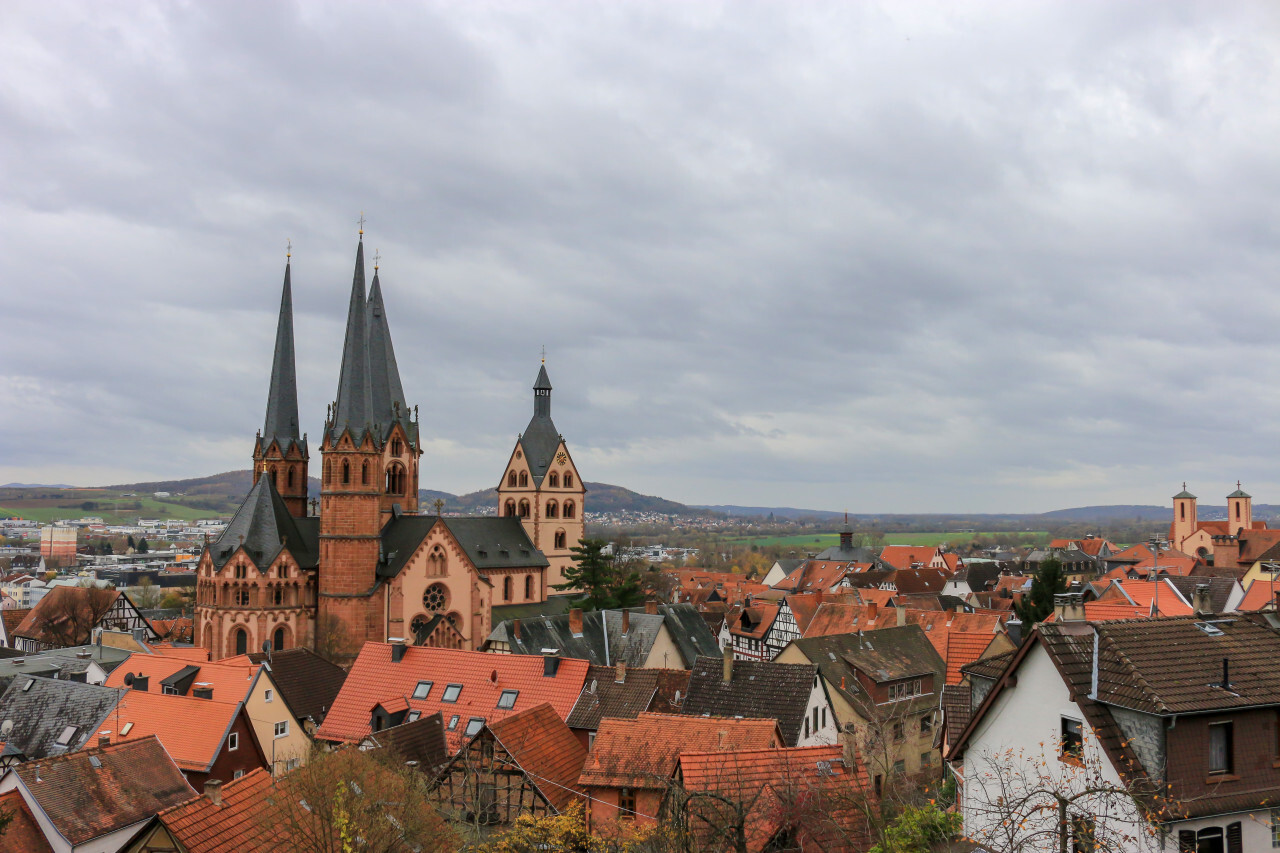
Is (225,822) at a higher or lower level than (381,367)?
lower

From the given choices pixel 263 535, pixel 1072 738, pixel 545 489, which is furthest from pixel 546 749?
pixel 545 489

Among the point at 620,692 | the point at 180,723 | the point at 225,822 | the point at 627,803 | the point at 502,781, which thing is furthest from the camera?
the point at 180,723

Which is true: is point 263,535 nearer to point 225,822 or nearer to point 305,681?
point 305,681

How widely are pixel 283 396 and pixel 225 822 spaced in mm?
56561

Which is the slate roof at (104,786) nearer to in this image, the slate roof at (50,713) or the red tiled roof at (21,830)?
the red tiled roof at (21,830)

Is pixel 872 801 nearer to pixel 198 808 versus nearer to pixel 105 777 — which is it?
pixel 198 808

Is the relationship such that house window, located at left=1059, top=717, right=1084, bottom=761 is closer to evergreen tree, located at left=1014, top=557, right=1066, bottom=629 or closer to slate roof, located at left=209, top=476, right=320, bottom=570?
evergreen tree, located at left=1014, top=557, right=1066, bottom=629

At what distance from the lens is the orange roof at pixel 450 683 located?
38.7 m

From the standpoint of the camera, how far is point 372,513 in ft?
217

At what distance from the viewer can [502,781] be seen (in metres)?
31.0

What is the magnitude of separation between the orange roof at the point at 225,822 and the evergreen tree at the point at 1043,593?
1425 inches

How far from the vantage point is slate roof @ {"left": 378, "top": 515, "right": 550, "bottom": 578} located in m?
67.5

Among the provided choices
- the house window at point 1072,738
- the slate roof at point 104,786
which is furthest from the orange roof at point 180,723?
the house window at point 1072,738

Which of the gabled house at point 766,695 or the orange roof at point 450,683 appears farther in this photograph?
the orange roof at point 450,683
